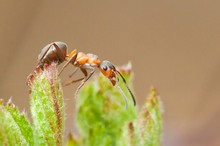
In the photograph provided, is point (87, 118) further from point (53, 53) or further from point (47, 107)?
point (47, 107)

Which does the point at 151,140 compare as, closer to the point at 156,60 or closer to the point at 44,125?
the point at 44,125

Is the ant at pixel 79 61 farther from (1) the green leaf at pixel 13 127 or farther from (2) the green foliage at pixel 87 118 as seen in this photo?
(1) the green leaf at pixel 13 127

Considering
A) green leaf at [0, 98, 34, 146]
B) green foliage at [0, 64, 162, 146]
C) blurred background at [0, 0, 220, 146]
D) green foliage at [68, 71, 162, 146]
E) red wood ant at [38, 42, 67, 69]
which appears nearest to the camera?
green leaf at [0, 98, 34, 146]

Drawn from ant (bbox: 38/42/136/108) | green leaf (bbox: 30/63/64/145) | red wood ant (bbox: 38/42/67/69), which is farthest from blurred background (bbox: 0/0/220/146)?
green leaf (bbox: 30/63/64/145)

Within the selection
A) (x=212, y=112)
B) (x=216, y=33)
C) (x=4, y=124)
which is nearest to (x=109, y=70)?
(x=4, y=124)

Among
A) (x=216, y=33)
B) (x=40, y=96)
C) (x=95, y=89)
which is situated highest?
(x=216, y=33)

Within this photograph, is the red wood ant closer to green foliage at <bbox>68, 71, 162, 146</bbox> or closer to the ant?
the ant
